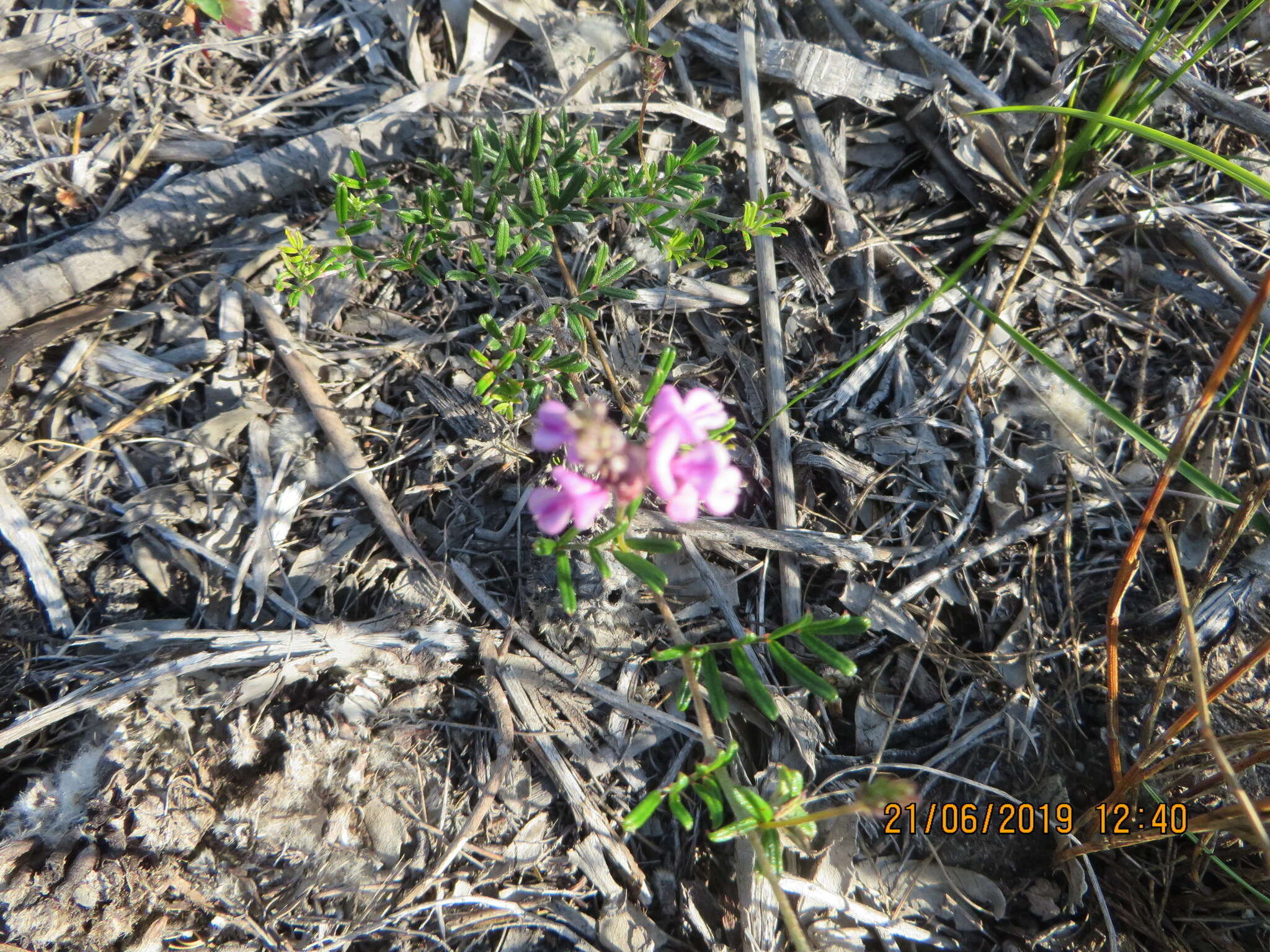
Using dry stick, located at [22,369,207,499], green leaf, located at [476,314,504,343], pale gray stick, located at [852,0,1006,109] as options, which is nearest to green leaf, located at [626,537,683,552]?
green leaf, located at [476,314,504,343]

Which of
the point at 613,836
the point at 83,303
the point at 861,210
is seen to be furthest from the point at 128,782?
the point at 861,210

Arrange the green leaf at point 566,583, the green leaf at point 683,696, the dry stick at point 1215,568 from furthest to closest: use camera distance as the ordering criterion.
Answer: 1. the dry stick at point 1215,568
2. the green leaf at point 683,696
3. the green leaf at point 566,583

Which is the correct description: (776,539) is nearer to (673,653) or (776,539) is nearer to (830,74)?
(673,653)

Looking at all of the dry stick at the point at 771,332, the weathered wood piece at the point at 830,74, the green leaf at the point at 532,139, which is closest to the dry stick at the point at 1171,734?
the dry stick at the point at 771,332

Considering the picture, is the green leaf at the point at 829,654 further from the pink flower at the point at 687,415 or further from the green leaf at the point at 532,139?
the green leaf at the point at 532,139

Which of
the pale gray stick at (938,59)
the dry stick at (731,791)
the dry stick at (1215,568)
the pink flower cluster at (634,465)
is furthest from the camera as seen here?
the pale gray stick at (938,59)
